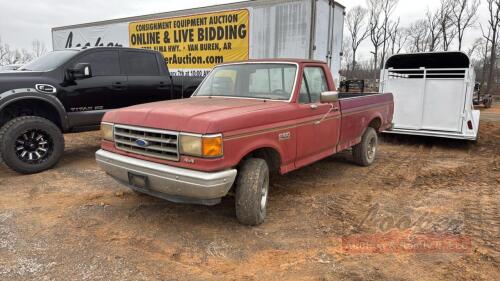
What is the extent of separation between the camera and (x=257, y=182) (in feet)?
12.8

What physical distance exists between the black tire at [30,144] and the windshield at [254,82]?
2.65 m

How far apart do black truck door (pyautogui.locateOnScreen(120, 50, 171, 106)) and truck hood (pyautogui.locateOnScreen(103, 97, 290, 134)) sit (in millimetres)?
3196

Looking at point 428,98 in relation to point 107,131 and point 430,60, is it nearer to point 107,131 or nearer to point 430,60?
point 430,60

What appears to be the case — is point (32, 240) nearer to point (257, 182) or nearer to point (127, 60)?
point (257, 182)

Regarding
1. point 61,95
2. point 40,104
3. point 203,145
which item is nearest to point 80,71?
point 61,95

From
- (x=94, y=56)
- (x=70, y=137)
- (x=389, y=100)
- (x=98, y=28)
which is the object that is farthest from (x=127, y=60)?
(x=98, y=28)

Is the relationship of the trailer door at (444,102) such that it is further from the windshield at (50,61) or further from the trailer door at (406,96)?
the windshield at (50,61)

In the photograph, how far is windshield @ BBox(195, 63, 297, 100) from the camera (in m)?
4.86

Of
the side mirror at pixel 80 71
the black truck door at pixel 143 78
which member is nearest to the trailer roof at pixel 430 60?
the black truck door at pixel 143 78

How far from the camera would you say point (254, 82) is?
5.05m

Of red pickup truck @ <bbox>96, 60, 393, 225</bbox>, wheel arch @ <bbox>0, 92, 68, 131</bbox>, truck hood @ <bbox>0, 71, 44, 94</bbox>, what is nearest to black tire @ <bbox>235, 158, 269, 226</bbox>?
red pickup truck @ <bbox>96, 60, 393, 225</bbox>

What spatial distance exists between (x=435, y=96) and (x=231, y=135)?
704cm

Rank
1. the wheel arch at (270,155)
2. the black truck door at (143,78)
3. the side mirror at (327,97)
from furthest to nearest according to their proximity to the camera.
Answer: the black truck door at (143,78)
the side mirror at (327,97)
the wheel arch at (270,155)

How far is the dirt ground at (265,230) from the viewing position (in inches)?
130
